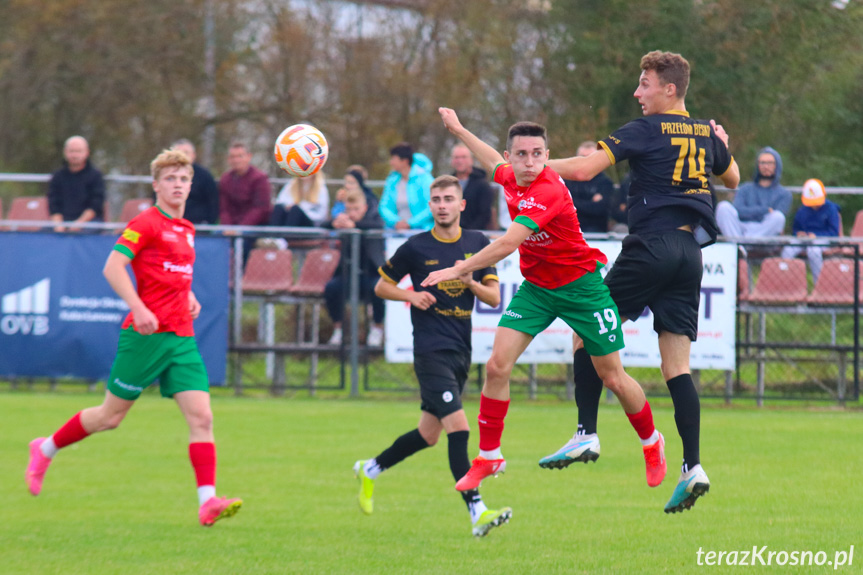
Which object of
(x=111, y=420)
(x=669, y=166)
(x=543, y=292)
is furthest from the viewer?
(x=111, y=420)

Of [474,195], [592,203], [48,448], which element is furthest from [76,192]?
[48,448]

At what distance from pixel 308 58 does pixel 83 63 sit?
501 centimetres

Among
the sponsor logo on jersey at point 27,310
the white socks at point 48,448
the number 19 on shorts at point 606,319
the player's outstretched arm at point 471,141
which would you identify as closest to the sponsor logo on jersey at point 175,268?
the white socks at point 48,448

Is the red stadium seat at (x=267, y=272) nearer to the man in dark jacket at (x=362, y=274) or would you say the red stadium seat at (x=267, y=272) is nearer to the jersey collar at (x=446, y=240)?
the man in dark jacket at (x=362, y=274)

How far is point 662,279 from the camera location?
688cm

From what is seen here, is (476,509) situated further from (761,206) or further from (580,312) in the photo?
(761,206)

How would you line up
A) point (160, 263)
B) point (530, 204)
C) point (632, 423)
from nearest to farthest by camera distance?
1. point (530, 204)
2. point (632, 423)
3. point (160, 263)

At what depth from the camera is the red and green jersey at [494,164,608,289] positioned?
6641 millimetres

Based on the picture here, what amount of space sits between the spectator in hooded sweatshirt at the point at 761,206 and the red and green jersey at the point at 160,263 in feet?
25.1

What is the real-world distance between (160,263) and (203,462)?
1.32 metres

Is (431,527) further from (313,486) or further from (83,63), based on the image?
(83,63)

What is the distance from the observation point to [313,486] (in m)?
9.42

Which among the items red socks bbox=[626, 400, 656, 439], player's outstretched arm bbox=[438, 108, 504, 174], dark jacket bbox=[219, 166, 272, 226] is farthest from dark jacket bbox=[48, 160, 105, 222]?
red socks bbox=[626, 400, 656, 439]

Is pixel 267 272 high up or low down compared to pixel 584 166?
down
